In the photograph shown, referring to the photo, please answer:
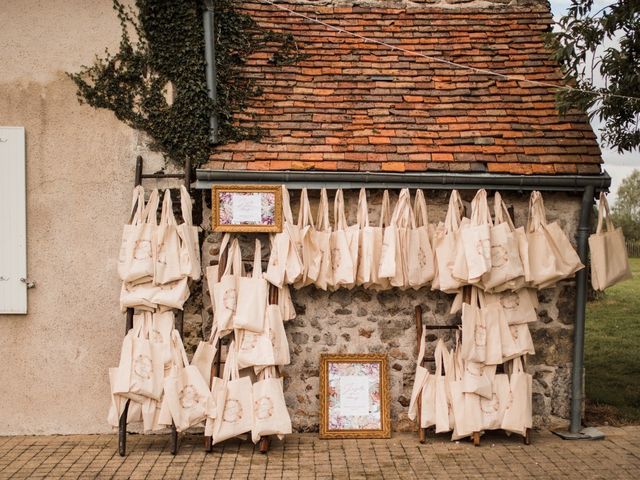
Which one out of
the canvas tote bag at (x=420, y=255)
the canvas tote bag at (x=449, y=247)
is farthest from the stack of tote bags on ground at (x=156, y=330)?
the canvas tote bag at (x=449, y=247)

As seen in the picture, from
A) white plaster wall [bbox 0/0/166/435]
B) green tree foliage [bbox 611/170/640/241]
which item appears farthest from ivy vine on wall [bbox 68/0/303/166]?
green tree foliage [bbox 611/170/640/241]

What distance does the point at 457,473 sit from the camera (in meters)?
6.36

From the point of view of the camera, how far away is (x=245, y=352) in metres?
6.96

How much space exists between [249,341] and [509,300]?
8.42 ft

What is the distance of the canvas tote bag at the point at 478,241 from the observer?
6.90 metres

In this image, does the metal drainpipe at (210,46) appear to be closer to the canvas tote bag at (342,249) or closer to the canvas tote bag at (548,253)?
the canvas tote bag at (342,249)

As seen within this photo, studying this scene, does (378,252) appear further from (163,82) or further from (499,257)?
(163,82)

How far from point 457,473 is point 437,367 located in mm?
1151

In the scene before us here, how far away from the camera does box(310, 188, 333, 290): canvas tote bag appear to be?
7.10 metres

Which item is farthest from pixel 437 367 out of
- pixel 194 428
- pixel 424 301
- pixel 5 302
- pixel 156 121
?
pixel 5 302

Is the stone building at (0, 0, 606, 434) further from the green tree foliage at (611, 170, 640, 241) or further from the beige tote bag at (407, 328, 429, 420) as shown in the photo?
the green tree foliage at (611, 170, 640, 241)

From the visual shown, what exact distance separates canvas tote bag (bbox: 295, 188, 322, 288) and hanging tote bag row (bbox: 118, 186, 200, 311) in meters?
1.02

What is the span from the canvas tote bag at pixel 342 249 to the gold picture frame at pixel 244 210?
1.85 feet

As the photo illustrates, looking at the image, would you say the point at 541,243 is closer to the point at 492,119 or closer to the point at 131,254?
the point at 492,119
